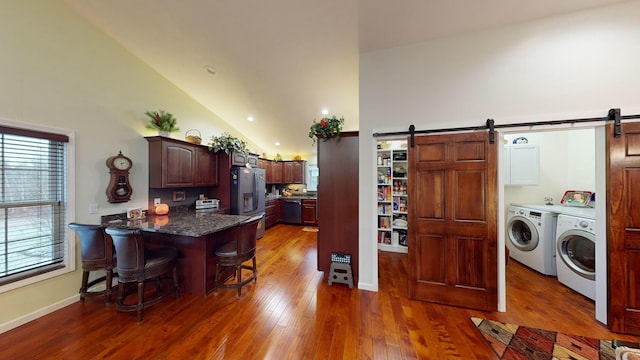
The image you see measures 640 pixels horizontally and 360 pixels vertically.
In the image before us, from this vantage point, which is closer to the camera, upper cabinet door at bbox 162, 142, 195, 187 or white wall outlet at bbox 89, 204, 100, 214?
white wall outlet at bbox 89, 204, 100, 214

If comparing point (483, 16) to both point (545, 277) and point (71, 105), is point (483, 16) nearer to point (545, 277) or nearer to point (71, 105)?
point (545, 277)

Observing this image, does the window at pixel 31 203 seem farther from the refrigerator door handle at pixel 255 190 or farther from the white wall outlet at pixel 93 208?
the refrigerator door handle at pixel 255 190

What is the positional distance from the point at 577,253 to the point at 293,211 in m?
5.63

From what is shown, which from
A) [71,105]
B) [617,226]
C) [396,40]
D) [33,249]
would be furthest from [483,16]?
[33,249]

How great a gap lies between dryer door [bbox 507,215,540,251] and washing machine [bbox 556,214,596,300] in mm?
314

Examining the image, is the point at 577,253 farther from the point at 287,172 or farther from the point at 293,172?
the point at 287,172

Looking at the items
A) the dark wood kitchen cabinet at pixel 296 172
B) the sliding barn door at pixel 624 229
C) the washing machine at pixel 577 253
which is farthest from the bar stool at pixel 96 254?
the washing machine at pixel 577 253

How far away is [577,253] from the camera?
254 cm

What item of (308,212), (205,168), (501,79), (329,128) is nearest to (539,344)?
(501,79)

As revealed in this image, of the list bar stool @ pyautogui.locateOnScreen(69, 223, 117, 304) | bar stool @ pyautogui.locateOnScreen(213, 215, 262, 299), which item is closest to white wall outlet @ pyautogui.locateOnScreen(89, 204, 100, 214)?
bar stool @ pyautogui.locateOnScreen(69, 223, 117, 304)

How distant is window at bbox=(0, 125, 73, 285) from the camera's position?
1994 mm

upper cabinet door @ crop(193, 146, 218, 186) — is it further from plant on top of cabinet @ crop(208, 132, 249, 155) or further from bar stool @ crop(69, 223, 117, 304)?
bar stool @ crop(69, 223, 117, 304)

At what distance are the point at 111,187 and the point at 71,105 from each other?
1042 millimetres

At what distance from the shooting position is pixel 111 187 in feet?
8.87
